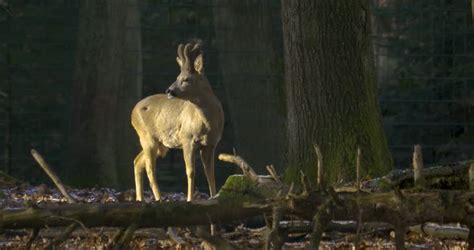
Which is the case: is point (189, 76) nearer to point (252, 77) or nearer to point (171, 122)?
Answer: point (171, 122)

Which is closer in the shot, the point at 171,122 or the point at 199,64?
the point at 199,64

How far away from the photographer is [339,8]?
10180mm

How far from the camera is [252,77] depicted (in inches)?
620

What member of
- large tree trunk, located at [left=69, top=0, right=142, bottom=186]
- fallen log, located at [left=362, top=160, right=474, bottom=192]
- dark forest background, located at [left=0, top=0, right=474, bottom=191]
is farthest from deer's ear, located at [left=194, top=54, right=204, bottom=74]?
fallen log, located at [left=362, top=160, right=474, bottom=192]

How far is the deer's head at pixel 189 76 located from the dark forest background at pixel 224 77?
10.6 ft

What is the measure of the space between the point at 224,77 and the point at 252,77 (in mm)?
376

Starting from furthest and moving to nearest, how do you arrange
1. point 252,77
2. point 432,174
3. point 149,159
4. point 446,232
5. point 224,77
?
point 224,77
point 252,77
point 149,159
point 446,232
point 432,174

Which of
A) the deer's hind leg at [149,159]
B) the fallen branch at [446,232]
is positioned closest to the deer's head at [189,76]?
the deer's hind leg at [149,159]

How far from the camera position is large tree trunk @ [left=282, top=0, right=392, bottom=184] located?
10.1 metres

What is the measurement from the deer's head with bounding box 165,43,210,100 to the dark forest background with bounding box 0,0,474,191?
3.24 meters

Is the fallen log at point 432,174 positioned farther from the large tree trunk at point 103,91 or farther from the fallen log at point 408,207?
the large tree trunk at point 103,91

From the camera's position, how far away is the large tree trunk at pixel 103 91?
16156 mm

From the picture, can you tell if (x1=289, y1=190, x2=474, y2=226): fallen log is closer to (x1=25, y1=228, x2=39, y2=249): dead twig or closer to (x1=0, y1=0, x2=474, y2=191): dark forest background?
(x1=25, y1=228, x2=39, y2=249): dead twig

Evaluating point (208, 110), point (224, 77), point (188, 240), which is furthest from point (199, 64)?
point (188, 240)
